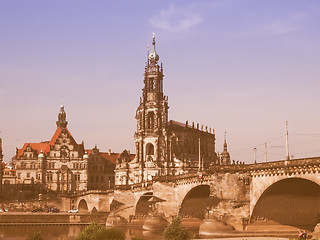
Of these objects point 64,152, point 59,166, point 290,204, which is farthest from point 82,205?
point 290,204

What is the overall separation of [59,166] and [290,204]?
3846 inches

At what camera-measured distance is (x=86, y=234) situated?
5066 centimetres

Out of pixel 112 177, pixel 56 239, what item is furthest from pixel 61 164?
pixel 56 239

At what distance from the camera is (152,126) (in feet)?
458

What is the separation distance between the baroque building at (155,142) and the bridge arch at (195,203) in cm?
4784

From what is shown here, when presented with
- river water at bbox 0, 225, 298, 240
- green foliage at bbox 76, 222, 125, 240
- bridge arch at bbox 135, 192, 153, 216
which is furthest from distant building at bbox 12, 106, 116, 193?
green foliage at bbox 76, 222, 125, 240

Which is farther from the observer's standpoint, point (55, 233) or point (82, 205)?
point (82, 205)

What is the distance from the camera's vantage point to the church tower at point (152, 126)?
5320 inches

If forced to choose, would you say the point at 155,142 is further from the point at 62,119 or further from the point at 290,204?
the point at 290,204

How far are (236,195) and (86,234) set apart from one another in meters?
22.6

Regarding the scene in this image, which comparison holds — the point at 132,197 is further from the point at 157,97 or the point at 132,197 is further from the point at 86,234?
the point at 86,234

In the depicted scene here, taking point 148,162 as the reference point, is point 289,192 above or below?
below

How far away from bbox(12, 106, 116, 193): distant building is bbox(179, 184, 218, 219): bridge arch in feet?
227

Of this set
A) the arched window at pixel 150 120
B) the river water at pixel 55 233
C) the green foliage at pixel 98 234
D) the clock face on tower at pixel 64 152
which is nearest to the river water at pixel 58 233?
the river water at pixel 55 233
